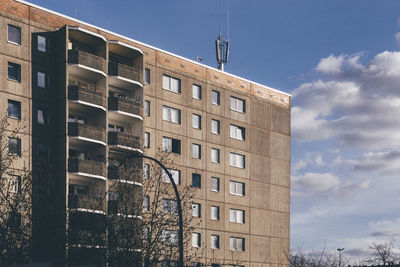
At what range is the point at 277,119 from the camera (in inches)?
2586

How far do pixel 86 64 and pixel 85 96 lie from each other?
2.33 metres

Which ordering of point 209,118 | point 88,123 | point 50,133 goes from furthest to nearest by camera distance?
point 209,118
point 88,123
point 50,133

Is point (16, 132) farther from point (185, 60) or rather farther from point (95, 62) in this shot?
point (185, 60)

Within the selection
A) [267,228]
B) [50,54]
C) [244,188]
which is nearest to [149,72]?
[50,54]

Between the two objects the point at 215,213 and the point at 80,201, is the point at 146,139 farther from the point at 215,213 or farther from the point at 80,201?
the point at 215,213

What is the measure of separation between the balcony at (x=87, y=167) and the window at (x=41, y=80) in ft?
17.8

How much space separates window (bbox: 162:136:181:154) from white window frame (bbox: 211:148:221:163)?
4072mm

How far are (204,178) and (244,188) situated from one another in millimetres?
5342

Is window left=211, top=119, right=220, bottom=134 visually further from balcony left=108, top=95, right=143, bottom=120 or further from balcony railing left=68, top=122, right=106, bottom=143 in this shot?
balcony railing left=68, top=122, right=106, bottom=143

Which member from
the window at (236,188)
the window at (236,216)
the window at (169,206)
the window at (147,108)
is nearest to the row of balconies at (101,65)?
the window at (147,108)

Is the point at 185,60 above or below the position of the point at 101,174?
above

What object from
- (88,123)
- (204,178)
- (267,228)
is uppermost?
(88,123)

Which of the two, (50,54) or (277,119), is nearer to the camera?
(50,54)

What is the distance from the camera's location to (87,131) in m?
47.3
